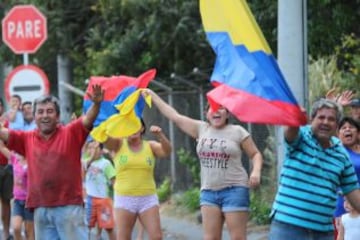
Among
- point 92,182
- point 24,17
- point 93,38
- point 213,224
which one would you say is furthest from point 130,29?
point 213,224

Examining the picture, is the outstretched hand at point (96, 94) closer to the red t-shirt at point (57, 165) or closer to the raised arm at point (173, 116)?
the red t-shirt at point (57, 165)

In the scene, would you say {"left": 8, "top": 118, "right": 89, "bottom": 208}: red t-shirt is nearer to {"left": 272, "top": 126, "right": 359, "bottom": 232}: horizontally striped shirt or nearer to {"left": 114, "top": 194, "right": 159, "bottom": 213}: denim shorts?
{"left": 114, "top": 194, "right": 159, "bottom": 213}: denim shorts

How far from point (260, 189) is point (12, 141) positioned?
22.8 feet

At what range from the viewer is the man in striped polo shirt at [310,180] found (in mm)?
7227

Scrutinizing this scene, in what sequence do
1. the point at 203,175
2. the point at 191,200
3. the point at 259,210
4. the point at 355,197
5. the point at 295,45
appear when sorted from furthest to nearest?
the point at 191,200 < the point at 259,210 < the point at 295,45 < the point at 203,175 < the point at 355,197

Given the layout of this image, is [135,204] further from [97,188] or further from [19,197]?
[19,197]

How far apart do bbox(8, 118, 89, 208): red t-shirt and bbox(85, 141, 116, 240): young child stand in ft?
13.4

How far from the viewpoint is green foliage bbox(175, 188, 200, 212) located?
17.1 metres

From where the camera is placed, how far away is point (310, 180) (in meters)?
7.23

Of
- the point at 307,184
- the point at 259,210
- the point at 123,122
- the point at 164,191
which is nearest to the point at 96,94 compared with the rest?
the point at 123,122

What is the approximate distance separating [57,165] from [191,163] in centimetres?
965

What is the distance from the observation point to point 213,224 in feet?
33.4

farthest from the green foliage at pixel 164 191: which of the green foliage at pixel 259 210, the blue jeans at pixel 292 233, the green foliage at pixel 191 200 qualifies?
the blue jeans at pixel 292 233

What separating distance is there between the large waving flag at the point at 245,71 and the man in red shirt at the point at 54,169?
1.44m
